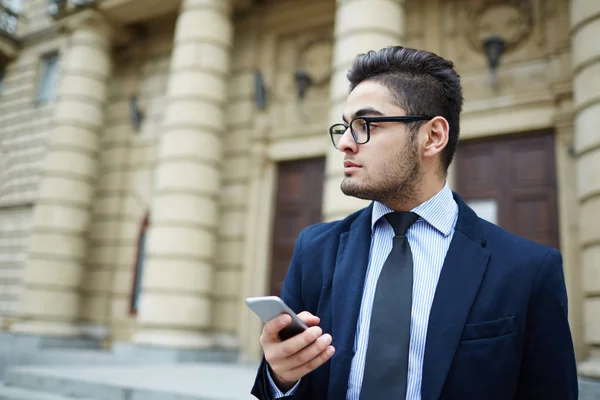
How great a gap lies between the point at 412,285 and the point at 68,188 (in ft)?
35.4

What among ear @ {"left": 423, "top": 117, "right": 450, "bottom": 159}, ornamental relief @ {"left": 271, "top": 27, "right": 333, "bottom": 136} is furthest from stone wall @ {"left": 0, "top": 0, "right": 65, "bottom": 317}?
ear @ {"left": 423, "top": 117, "right": 450, "bottom": 159}

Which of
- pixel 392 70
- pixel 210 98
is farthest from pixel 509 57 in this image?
pixel 392 70

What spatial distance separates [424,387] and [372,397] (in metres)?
0.18

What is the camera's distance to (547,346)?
1.66 meters

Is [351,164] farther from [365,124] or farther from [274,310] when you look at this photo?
[274,310]

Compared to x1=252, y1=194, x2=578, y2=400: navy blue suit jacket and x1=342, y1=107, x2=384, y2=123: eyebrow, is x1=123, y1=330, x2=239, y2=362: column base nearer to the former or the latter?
x1=252, y1=194, x2=578, y2=400: navy blue suit jacket

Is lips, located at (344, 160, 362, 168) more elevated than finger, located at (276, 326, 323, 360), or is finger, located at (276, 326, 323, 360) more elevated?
lips, located at (344, 160, 362, 168)

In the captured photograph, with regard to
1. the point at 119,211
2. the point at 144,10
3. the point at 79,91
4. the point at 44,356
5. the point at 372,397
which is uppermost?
the point at 144,10

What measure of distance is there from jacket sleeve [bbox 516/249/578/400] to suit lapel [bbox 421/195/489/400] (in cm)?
21

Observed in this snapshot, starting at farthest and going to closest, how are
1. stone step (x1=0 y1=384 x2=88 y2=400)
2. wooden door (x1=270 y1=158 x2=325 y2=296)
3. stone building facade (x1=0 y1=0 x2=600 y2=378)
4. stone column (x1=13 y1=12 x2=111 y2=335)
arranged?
stone column (x1=13 y1=12 x2=111 y2=335), wooden door (x1=270 y1=158 x2=325 y2=296), stone building facade (x1=0 y1=0 x2=600 y2=378), stone step (x1=0 y1=384 x2=88 y2=400)

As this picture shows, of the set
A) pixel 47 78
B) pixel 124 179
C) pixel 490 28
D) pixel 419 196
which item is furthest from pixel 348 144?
pixel 47 78

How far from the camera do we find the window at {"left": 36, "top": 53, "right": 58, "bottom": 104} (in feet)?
43.9

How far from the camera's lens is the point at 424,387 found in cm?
160

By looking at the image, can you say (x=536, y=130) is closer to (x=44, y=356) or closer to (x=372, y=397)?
(x=372, y=397)
